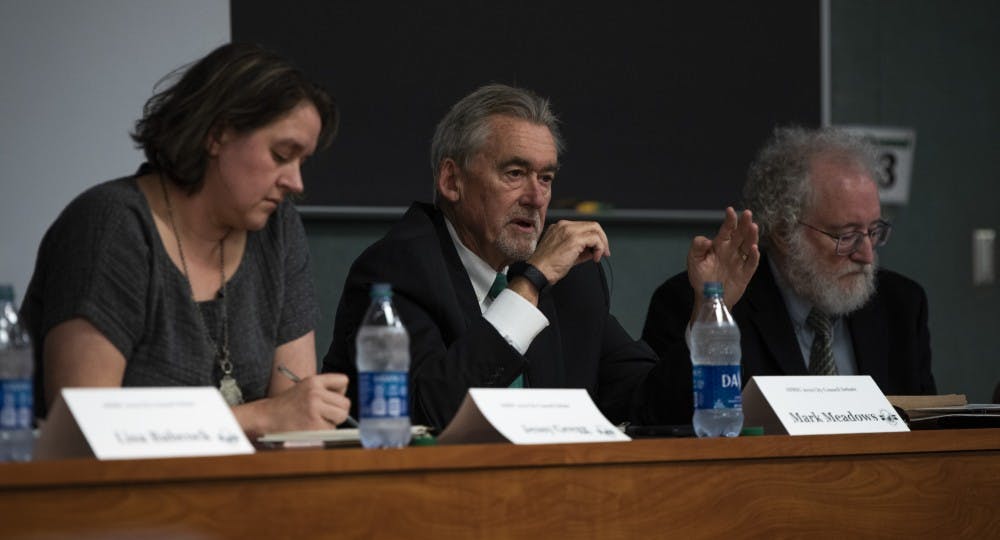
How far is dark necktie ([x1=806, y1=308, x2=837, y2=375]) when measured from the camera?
10.7ft

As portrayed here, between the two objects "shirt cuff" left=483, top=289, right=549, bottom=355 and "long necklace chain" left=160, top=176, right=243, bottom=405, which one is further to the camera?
"shirt cuff" left=483, top=289, right=549, bottom=355

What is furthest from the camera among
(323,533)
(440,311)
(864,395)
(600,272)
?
(600,272)

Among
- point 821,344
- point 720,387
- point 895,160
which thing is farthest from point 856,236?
point 895,160

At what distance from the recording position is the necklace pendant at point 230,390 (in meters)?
2.28

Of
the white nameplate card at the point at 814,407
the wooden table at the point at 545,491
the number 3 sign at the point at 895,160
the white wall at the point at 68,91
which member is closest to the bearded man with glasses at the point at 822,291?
the white nameplate card at the point at 814,407

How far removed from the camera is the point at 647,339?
3.35 meters

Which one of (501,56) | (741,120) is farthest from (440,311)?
(741,120)

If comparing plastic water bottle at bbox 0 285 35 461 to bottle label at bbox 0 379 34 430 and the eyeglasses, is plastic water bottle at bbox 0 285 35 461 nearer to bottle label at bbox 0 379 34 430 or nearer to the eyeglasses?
bottle label at bbox 0 379 34 430

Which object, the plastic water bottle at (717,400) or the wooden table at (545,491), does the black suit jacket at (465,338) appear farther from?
the wooden table at (545,491)

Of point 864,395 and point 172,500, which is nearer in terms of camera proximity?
point 172,500

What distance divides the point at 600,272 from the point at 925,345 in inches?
36.4

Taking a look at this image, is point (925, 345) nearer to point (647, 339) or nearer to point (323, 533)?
point (647, 339)

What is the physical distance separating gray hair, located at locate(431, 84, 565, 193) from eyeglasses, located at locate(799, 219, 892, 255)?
31.8 inches

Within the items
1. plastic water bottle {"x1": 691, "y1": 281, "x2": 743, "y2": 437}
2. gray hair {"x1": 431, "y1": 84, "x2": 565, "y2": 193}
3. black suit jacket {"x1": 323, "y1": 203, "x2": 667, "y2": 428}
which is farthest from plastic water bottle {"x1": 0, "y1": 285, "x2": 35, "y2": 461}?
gray hair {"x1": 431, "y1": 84, "x2": 565, "y2": 193}
